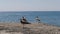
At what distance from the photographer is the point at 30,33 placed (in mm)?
15836

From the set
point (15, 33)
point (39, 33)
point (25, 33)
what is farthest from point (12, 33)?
point (39, 33)

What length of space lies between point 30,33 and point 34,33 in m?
0.41

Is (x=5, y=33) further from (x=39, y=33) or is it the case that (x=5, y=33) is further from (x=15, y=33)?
(x=39, y=33)

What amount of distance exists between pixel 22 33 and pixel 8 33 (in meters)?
1.35

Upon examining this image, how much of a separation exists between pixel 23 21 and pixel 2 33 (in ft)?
34.0

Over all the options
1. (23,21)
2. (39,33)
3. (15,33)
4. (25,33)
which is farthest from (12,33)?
(23,21)

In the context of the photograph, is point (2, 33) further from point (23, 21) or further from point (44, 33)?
point (23, 21)

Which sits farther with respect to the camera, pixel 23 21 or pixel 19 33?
pixel 23 21

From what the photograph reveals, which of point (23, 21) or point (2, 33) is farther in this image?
point (23, 21)

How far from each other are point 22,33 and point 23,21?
33.6ft

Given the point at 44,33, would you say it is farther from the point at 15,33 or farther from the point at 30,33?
the point at 15,33

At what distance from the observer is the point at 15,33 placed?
52.0 feet

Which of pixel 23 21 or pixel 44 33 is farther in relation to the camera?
pixel 23 21

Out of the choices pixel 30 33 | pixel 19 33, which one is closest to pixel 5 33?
pixel 19 33
